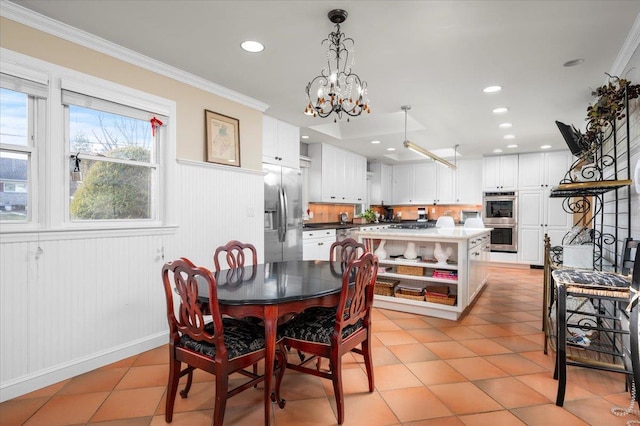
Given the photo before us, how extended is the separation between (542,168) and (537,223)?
1084 mm

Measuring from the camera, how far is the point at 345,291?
1879 millimetres

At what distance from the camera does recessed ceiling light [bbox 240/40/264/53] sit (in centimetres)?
253

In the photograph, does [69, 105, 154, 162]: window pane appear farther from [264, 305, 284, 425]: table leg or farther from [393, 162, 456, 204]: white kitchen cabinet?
[393, 162, 456, 204]: white kitchen cabinet

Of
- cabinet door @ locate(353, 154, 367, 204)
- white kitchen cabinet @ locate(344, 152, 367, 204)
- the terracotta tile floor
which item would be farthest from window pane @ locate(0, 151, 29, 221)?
cabinet door @ locate(353, 154, 367, 204)

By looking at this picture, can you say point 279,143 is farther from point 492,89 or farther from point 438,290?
point 438,290

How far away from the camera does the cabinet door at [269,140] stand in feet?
14.0

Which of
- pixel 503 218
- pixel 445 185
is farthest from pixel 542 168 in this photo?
pixel 445 185

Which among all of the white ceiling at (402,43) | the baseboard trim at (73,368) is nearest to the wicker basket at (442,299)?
the white ceiling at (402,43)

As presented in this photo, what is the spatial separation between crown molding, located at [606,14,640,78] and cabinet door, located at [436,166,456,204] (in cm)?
486

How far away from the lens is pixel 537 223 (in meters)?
6.71

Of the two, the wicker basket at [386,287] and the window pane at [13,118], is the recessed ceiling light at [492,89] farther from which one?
the window pane at [13,118]

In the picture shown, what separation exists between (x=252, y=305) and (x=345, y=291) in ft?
1.66

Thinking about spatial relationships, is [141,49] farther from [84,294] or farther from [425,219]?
[425,219]

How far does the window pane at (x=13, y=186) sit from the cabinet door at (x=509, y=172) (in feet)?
24.3
